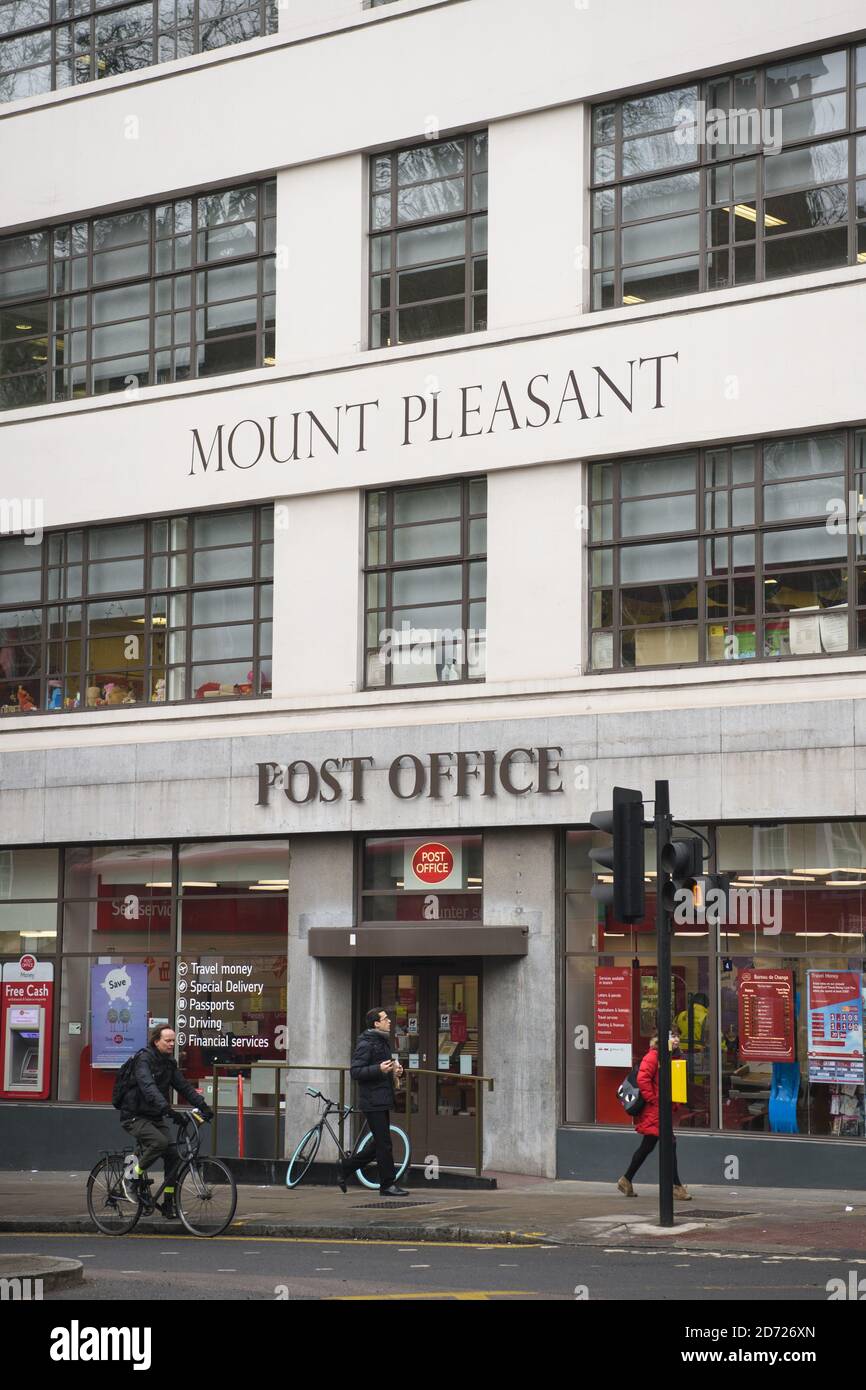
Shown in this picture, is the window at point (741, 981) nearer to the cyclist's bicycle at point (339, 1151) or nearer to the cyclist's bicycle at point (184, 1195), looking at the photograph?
the cyclist's bicycle at point (339, 1151)

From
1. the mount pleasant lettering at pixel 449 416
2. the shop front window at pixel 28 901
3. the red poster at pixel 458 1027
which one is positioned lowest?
the red poster at pixel 458 1027

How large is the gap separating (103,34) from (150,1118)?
53.4ft

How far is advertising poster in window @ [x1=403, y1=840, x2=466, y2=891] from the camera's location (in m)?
22.2

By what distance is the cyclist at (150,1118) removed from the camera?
16016 millimetres

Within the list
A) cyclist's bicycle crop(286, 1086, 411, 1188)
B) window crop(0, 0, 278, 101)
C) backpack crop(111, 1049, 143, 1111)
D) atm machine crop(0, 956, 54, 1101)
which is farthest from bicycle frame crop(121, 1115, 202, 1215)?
window crop(0, 0, 278, 101)

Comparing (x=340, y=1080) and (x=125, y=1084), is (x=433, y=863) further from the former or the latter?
(x=125, y=1084)

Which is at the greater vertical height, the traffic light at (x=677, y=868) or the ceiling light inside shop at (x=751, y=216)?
the ceiling light inside shop at (x=751, y=216)

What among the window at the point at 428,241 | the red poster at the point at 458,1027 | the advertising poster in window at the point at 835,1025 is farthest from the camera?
the window at the point at 428,241

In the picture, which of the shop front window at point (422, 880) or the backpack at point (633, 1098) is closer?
the backpack at point (633, 1098)

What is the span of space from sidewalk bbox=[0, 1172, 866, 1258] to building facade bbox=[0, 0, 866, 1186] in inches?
48.5

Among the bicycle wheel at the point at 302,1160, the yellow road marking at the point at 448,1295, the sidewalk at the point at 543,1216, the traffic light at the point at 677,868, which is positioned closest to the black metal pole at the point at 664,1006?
the traffic light at the point at 677,868

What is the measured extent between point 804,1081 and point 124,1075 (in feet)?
23.7

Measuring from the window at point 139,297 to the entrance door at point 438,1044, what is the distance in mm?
7952
